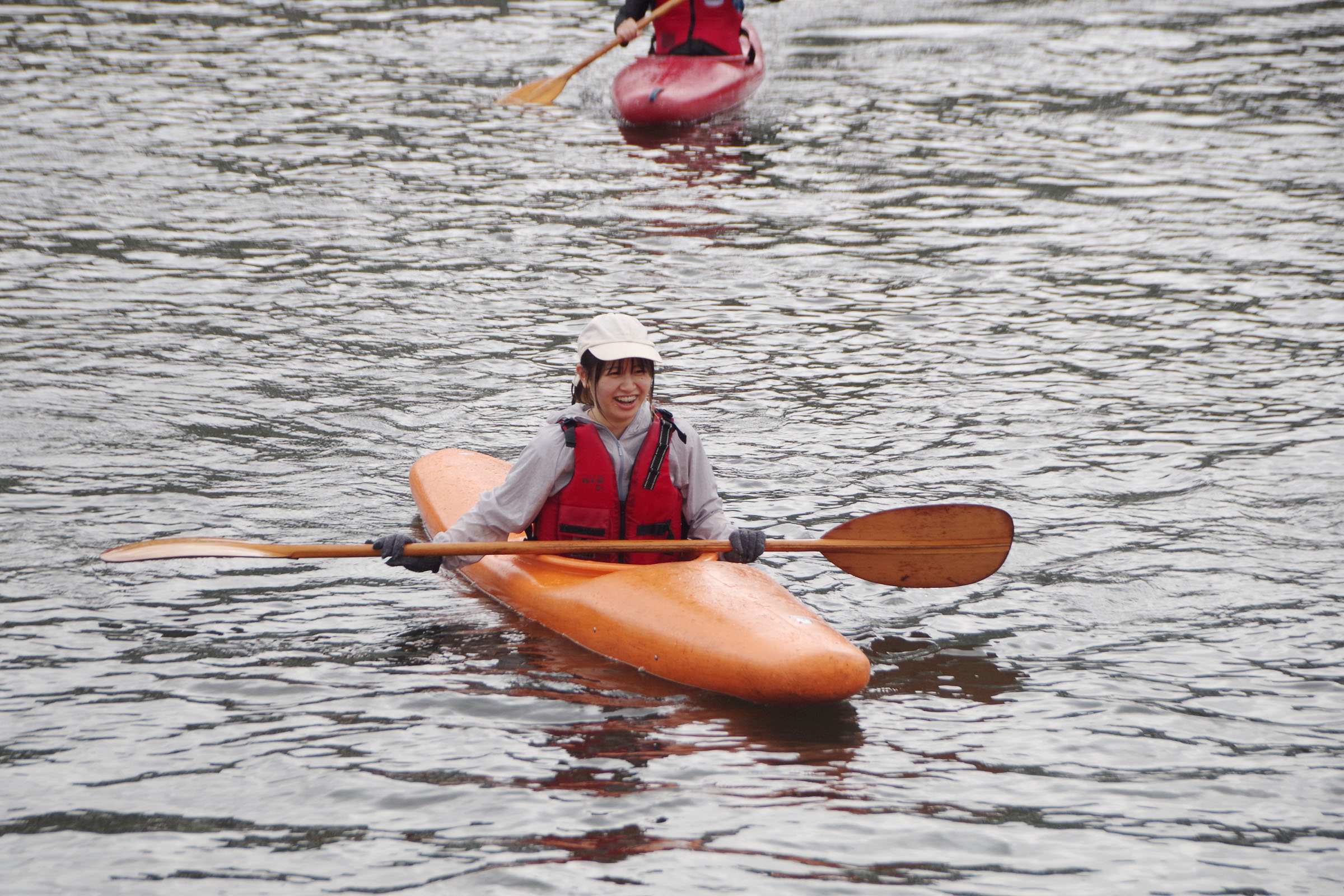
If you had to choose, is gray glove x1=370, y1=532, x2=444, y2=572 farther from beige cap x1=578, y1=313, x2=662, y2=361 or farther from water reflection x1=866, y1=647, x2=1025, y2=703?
water reflection x1=866, y1=647, x2=1025, y2=703

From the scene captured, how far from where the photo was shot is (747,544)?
15.9 ft

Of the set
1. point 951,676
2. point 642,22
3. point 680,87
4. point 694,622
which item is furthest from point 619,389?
point 642,22

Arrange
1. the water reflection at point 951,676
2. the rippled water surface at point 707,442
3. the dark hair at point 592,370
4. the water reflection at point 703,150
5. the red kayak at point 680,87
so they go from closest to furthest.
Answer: the rippled water surface at point 707,442 < the water reflection at point 951,676 < the dark hair at point 592,370 < the water reflection at point 703,150 < the red kayak at point 680,87

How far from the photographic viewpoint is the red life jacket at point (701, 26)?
1312 cm

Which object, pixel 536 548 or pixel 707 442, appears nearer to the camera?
pixel 536 548

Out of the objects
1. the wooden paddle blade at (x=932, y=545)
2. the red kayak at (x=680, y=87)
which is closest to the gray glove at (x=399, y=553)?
the wooden paddle blade at (x=932, y=545)

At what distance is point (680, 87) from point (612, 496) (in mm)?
8559

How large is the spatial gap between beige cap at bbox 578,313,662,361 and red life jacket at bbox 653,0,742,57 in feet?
29.2

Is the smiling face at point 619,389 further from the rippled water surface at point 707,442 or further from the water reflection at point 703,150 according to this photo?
the water reflection at point 703,150

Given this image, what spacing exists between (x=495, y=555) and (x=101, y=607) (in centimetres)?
136

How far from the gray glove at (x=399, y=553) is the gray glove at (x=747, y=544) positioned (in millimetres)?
1013

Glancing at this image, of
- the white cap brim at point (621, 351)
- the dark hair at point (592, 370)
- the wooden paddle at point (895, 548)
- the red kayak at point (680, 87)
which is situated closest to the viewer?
the white cap brim at point (621, 351)

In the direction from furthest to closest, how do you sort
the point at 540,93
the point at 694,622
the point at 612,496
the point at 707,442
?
the point at 540,93 → the point at 707,442 → the point at 612,496 → the point at 694,622

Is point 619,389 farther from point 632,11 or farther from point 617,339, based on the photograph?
point 632,11
